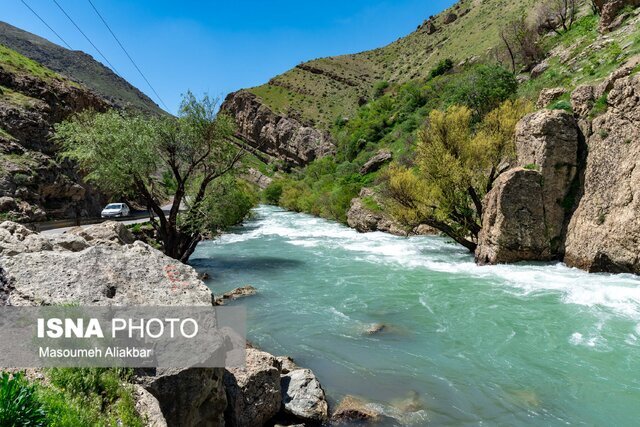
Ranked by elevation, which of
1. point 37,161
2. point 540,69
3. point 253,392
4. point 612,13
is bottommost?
point 253,392

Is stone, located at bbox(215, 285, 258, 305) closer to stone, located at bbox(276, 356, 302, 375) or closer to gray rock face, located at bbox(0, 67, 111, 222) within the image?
stone, located at bbox(276, 356, 302, 375)

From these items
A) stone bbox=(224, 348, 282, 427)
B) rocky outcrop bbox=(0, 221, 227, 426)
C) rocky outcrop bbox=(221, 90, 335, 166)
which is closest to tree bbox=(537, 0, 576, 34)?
stone bbox=(224, 348, 282, 427)

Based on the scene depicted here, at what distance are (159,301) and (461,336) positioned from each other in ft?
33.8

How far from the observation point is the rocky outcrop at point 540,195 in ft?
69.2

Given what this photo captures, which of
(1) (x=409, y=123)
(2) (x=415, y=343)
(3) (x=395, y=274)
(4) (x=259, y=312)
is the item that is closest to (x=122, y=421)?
(2) (x=415, y=343)

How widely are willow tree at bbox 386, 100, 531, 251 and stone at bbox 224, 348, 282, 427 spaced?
19.6m

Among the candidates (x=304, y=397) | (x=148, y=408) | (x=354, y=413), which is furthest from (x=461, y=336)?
(x=148, y=408)

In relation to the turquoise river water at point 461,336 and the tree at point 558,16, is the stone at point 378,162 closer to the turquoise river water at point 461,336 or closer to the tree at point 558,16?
the tree at point 558,16

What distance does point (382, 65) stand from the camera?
148 metres

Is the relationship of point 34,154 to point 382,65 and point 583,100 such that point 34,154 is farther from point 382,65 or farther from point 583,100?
point 382,65

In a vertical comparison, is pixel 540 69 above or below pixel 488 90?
above

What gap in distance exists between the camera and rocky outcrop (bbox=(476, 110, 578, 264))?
21094mm

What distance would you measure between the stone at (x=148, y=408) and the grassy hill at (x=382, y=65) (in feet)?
306

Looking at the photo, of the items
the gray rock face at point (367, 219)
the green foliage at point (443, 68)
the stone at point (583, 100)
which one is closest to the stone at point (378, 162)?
the gray rock face at point (367, 219)
